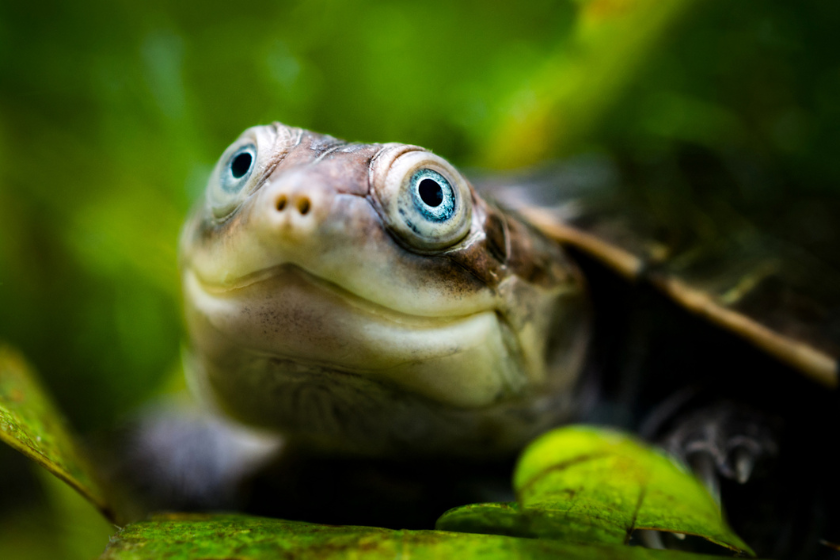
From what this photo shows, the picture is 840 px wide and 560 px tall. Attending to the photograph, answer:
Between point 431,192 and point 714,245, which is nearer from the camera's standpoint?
point 431,192

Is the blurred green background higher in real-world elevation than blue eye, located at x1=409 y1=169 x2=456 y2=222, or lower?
higher

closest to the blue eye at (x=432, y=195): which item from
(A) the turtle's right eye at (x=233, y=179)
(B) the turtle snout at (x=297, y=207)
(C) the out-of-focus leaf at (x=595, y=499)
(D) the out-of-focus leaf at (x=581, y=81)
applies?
(B) the turtle snout at (x=297, y=207)

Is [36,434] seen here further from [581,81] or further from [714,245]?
[581,81]

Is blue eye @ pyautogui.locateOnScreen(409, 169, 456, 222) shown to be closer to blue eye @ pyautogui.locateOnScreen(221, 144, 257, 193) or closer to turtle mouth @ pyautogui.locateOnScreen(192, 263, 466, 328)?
turtle mouth @ pyautogui.locateOnScreen(192, 263, 466, 328)

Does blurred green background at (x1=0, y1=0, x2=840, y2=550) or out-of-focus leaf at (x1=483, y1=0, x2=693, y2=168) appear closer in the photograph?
out-of-focus leaf at (x1=483, y1=0, x2=693, y2=168)

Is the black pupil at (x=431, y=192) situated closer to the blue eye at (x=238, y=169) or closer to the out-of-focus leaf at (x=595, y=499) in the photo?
the blue eye at (x=238, y=169)

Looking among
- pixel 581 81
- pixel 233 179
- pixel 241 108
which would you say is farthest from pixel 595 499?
pixel 241 108

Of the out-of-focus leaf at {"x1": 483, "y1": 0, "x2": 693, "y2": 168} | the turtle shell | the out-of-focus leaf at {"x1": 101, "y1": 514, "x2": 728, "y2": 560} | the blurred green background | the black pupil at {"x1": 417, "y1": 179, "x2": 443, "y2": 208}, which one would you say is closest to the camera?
the out-of-focus leaf at {"x1": 101, "y1": 514, "x2": 728, "y2": 560}

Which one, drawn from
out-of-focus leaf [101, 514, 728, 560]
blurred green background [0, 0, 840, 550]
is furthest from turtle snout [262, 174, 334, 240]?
blurred green background [0, 0, 840, 550]
